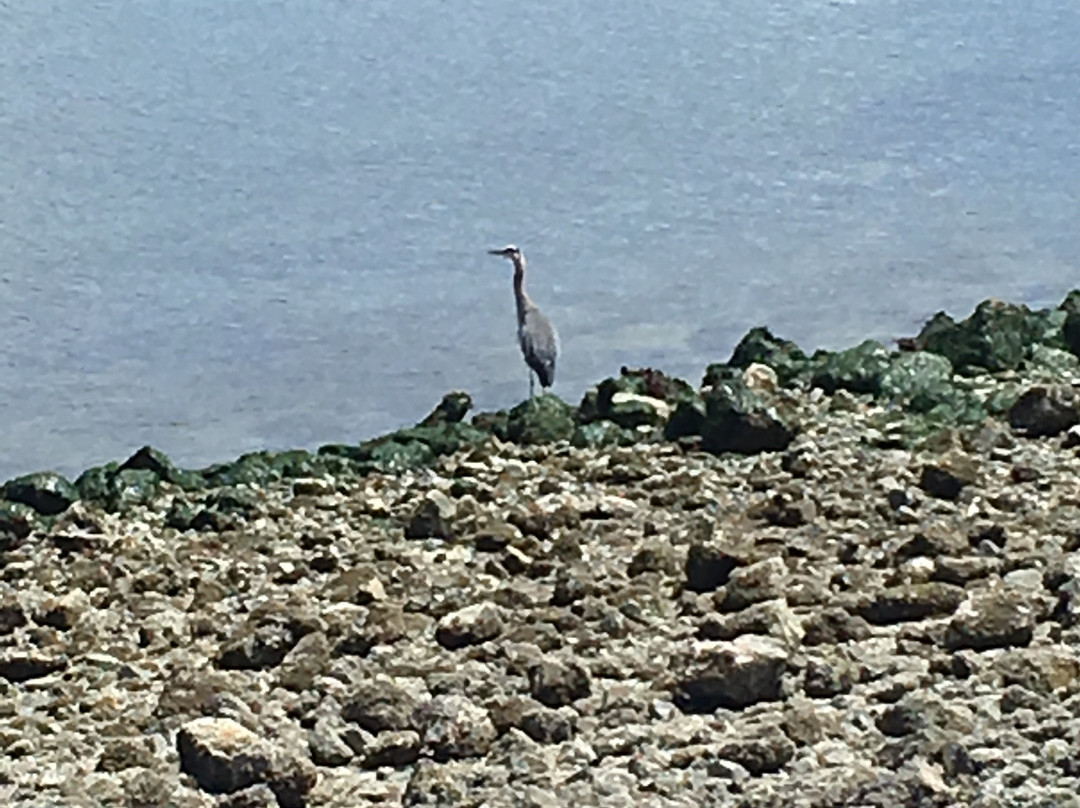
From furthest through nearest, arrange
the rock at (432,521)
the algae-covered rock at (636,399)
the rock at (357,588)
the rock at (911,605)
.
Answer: the algae-covered rock at (636,399) → the rock at (432,521) → the rock at (357,588) → the rock at (911,605)

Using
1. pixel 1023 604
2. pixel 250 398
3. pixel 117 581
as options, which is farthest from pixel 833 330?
pixel 1023 604

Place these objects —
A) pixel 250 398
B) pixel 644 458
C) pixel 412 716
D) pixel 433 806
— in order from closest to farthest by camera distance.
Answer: pixel 433 806
pixel 412 716
pixel 644 458
pixel 250 398

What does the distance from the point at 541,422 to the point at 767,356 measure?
1.01 metres

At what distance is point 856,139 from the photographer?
11.9m

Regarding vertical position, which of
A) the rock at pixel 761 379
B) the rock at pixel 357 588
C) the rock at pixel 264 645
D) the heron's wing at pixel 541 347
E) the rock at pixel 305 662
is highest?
the heron's wing at pixel 541 347

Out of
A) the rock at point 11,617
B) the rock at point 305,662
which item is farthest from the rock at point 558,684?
the rock at point 11,617

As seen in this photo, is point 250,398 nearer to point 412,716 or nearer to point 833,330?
point 833,330

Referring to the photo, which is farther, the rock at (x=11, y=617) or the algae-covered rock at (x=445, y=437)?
the algae-covered rock at (x=445, y=437)

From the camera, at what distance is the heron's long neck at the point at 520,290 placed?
9.21 meters

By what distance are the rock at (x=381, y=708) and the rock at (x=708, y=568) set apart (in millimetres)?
847

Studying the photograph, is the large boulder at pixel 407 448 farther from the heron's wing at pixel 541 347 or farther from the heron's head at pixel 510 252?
the heron's head at pixel 510 252

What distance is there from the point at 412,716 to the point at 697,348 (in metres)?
4.57

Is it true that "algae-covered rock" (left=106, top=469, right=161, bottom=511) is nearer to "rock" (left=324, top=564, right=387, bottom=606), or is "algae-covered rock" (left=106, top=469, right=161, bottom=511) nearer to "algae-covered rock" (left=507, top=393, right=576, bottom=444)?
"algae-covered rock" (left=507, top=393, right=576, bottom=444)

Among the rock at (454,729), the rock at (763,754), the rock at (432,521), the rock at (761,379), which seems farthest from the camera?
the rock at (761,379)
